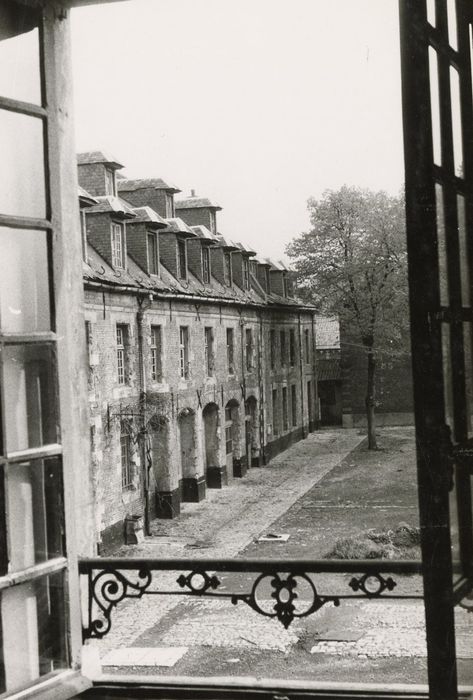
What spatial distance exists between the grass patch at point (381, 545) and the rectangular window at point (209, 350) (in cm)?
514

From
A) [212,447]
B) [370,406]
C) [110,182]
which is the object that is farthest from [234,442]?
[110,182]

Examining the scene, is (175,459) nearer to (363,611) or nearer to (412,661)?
(363,611)

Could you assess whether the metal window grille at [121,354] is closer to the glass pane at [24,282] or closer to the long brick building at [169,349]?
the long brick building at [169,349]

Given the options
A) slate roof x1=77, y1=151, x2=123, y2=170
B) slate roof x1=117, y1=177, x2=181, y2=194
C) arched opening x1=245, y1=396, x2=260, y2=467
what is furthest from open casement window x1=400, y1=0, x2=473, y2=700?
arched opening x1=245, y1=396, x2=260, y2=467

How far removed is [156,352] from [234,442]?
193 inches

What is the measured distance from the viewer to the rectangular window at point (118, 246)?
1216 centimetres

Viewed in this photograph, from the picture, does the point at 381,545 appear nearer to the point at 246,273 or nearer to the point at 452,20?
the point at 246,273

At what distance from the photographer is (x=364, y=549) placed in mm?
11016

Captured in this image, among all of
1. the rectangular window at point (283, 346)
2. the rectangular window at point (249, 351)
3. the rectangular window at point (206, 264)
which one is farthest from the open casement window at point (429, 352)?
the rectangular window at point (283, 346)

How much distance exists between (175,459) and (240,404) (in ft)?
13.5

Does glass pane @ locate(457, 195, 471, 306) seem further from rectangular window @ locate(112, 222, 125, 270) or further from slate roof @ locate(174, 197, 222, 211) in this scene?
slate roof @ locate(174, 197, 222, 211)

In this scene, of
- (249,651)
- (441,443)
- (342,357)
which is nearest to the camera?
(441,443)

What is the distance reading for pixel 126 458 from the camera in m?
12.3

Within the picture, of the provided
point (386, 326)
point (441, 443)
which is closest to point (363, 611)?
point (441, 443)
